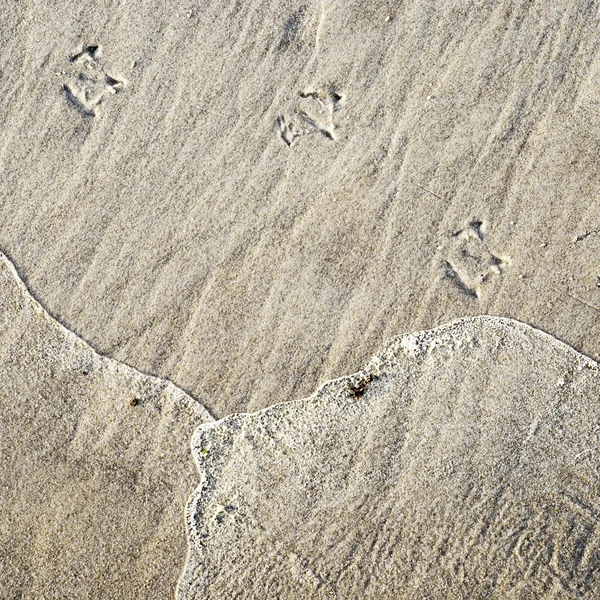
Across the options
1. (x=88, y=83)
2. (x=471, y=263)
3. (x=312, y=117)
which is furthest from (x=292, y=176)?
(x=88, y=83)

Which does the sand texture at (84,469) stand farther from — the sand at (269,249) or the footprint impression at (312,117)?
the footprint impression at (312,117)

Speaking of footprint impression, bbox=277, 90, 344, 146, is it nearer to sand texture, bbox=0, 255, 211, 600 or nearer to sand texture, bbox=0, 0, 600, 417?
sand texture, bbox=0, 0, 600, 417

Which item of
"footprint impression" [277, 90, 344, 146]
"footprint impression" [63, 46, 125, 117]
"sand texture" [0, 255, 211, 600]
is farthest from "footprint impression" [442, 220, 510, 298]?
"footprint impression" [63, 46, 125, 117]

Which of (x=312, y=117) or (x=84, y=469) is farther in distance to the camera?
(x=312, y=117)

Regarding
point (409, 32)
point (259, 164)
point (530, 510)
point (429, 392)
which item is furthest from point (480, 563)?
point (409, 32)

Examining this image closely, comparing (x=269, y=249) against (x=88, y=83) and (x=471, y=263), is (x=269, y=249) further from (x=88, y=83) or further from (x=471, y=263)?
(x=88, y=83)

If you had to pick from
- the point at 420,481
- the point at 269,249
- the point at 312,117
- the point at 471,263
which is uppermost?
the point at 312,117

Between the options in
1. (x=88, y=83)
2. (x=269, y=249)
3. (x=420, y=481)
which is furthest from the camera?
(x=88, y=83)

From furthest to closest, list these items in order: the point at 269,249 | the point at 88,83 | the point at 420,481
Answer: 1. the point at 88,83
2. the point at 269,249
3. the point at 420,481
